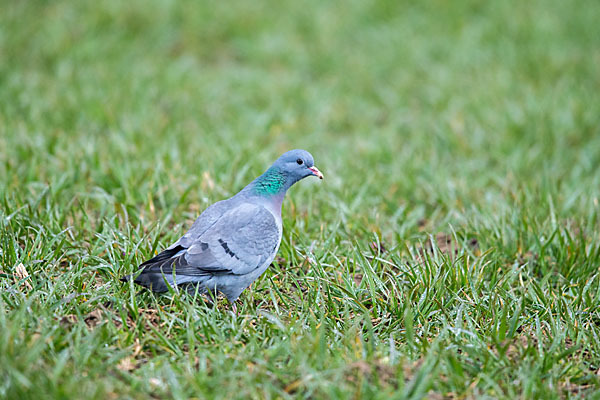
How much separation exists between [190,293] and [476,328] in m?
1.52

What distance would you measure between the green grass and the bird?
0.48 ft

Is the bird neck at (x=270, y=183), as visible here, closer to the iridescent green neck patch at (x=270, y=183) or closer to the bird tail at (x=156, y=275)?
the iridescent green neck patch at (x=270, y=183)

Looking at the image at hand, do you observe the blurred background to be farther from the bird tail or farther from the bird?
the bird tail

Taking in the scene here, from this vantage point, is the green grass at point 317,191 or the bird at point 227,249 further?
the bird at point 227,249

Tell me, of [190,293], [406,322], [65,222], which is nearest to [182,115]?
[65,222]

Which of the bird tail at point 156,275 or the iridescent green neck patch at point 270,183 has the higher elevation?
the iridescent green neck patch at point 270,183

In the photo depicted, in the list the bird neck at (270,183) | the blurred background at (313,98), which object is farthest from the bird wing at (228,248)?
the blurred background at (313,98)

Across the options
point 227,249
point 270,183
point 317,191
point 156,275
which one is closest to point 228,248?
point 227,249

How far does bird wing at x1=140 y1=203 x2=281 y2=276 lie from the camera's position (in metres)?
3.05

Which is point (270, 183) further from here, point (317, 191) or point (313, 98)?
point (313, 98)

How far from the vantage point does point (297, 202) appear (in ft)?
15.0

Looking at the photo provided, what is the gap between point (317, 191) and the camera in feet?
15.8

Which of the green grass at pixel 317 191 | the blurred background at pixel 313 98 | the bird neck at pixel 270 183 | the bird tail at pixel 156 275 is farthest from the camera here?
the blurred background at pixel 313 98

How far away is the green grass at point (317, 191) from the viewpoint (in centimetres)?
270
